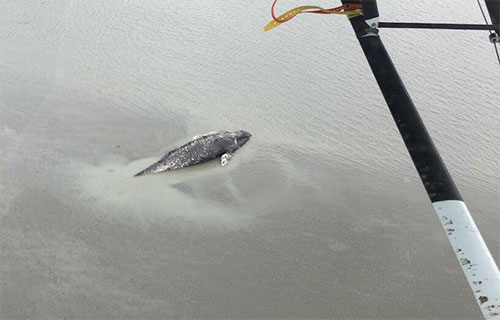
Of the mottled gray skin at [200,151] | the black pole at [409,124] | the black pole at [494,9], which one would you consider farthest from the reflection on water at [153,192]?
the black pole at [494,9]

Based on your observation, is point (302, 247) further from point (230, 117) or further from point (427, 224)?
point (230, 117)

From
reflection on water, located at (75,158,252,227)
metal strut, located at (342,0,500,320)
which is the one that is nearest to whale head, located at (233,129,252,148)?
reflection on water, located at (75,158,252,227)

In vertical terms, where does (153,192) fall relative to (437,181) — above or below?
below

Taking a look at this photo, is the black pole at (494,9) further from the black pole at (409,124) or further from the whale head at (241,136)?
the whale head at (241,136)

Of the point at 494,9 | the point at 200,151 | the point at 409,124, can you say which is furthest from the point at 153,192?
the point at 494,9

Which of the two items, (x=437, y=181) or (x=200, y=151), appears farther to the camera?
(x=200, y=151)

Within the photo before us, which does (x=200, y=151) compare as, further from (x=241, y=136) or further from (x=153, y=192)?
(x=153, y=192)
